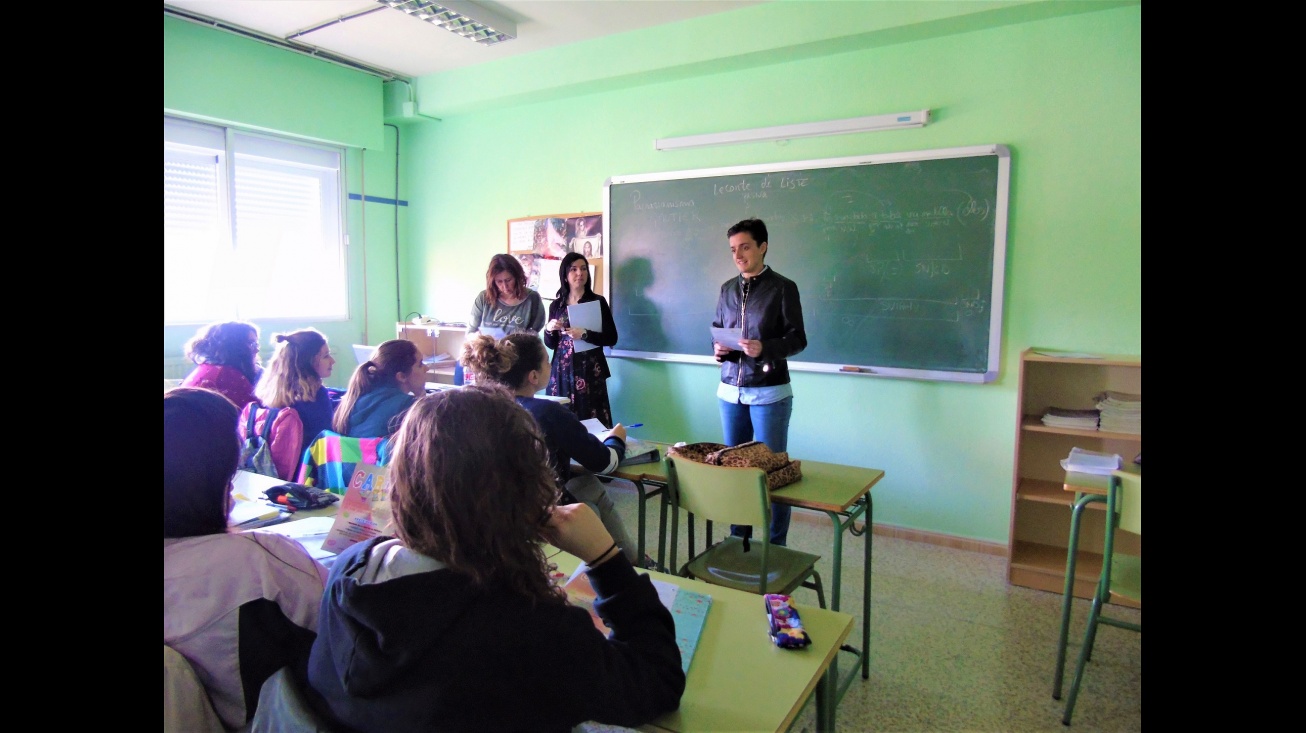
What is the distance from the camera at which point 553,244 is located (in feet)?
16.4

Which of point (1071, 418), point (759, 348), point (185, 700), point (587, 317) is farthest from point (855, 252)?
point (185, 700)

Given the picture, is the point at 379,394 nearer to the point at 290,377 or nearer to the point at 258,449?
the point at 290,377

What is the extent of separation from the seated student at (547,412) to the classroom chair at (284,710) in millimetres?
1323

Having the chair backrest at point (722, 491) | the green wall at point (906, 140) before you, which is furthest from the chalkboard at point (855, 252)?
the chair backrest at point (722, 491)

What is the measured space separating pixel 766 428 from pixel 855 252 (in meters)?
1.16

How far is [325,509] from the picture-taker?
212 cm

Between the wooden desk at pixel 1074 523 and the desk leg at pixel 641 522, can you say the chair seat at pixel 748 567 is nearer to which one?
the desk leg at pixel 641 522
